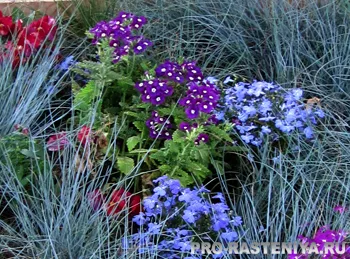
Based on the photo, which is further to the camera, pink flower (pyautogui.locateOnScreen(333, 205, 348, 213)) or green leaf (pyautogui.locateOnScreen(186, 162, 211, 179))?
green leaf (pyautogui.locateOnScreen(186, 162, 211, 179))

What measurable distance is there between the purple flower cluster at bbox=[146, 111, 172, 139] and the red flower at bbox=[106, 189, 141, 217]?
28cm

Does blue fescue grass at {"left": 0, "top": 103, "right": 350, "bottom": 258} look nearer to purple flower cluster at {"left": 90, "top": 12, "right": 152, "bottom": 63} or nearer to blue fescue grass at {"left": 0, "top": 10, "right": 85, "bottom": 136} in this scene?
blue fescue grass at {"left": 0, "top": 10, "right": 85, "bottom": 136}

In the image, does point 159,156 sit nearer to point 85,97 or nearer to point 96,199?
point 96,199

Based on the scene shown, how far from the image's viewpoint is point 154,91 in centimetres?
280

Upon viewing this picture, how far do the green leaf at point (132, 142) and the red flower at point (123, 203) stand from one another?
202mm

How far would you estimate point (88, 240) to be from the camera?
2.37 m

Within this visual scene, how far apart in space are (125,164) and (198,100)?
40 cm

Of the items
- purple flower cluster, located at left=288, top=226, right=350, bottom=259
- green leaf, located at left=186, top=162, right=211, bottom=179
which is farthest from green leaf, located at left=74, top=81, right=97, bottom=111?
purple flower cluster, located at left=288, top=226, right=350, bottom=259

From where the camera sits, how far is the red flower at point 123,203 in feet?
8.18

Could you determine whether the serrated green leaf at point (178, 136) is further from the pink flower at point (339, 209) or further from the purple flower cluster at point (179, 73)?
the pink flower at point (339, 209)

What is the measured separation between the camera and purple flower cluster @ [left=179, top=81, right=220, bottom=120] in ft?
8.91

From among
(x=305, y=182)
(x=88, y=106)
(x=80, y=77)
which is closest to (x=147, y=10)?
(x=80, y=77)

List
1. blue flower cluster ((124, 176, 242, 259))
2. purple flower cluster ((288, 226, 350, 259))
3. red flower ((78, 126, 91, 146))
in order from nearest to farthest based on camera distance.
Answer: purple flower cluster ((288, 226, 350, 259)) → blue flower cluster ((124, 176, 242, 259)) → red flower ((78, 126, 91, 146))

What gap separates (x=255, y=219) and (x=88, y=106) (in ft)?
2.94
